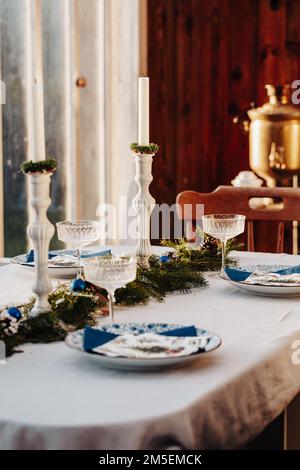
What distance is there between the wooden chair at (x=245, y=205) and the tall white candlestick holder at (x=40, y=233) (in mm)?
1064

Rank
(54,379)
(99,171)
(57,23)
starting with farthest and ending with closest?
(99,171) < (57,23) < (54,379)

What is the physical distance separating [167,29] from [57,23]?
28.8 inches

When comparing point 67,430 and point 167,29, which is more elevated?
point 167,29

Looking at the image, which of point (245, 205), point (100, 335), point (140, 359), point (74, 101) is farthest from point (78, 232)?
point (74, 101)

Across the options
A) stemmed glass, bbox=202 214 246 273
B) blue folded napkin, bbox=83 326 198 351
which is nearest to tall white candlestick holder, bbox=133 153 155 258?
stemmed glass, bbox=202 214 246 273

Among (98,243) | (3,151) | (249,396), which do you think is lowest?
(98,243)

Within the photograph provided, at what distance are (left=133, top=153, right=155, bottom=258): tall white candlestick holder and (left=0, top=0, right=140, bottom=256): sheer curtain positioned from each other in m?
1.40

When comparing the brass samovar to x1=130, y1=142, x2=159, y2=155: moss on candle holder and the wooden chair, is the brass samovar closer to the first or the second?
the wooden chair

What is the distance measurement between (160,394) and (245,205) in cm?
150

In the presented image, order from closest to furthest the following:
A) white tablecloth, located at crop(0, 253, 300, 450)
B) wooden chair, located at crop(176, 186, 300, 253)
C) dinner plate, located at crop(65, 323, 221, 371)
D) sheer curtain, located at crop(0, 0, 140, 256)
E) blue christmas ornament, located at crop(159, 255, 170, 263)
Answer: white tablecloth, located at crop(0, 253, 300, 450)
dinner plate, located at crop(65, 323, 221, 371)
blue christmas ornament, located at crop(159, 255, 170, 263)
wooden chair, located at crop(176, 186, 300, 253)
sheer curtain, located at crop(0, 0, 140, 256)

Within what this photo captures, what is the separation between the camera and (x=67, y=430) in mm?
930

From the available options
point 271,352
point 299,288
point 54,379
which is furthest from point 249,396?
point 299,288

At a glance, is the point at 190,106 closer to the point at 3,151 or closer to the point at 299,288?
the point at 3,151

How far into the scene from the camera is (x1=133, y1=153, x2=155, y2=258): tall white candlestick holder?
1795 millimetres
